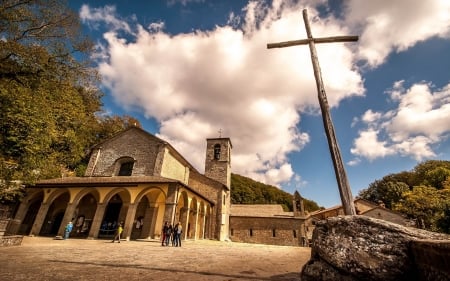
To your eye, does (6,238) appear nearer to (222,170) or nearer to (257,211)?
(222,170)

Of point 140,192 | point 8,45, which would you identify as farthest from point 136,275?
point 8,45

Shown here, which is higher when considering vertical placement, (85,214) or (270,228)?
(85,214)

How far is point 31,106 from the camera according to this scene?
34.6 feet

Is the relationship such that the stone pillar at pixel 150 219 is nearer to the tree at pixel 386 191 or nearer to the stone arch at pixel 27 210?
the stone arch at pixel 27 210

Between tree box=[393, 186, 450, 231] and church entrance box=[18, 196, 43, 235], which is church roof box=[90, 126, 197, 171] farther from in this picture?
tree box=[393, 186, 450, 231]

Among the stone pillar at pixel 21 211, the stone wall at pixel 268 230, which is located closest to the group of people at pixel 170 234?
the stone pillar at pixel 21 211

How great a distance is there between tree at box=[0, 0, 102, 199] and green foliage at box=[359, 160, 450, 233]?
2388 cm

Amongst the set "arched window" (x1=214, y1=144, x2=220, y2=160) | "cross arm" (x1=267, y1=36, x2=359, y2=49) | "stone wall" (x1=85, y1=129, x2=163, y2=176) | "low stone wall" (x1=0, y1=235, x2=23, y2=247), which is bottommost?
"low stone wall" (x1=0, y1=235, x2=23, y2=247)

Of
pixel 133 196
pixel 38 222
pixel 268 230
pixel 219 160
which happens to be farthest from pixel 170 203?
pixel 268 230

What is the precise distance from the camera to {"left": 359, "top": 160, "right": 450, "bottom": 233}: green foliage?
15.7 m

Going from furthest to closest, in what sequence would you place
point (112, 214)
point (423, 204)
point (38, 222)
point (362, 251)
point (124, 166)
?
point (423, 204), point (124, 166), point (112, 214), point (38, 222), point (362, 251)

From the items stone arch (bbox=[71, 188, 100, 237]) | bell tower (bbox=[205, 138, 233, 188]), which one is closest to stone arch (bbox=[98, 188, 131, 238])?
stone arch (bbox=[71, 188, 100, 237])

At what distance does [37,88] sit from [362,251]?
16.1 metres

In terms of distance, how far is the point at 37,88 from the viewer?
11.8 metres
